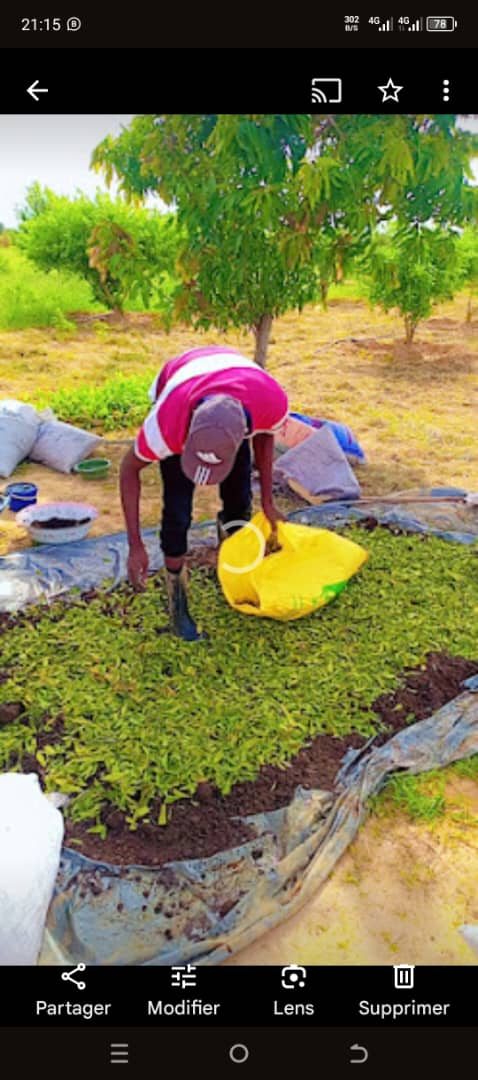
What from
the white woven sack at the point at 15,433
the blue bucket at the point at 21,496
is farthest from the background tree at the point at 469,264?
the blue bucket at the point at 21,496

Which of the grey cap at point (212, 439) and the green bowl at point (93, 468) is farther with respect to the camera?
the green bowl at point (93, 468)

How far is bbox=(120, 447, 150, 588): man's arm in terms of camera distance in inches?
104

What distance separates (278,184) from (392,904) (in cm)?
344

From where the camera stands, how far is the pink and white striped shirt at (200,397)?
2510 millimetres

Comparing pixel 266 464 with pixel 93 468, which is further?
pixel 93 468

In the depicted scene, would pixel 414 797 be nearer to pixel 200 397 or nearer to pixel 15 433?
pixel 200 397

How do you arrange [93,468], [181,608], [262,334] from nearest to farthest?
[181,608] < [93,468] < [262,334]

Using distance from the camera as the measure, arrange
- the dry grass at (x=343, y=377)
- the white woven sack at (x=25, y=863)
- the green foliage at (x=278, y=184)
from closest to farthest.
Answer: the white woven sack at (x=25, y=863) → the green foliage at (x=278, y=184) → the dry grass at (x=343, y=377)

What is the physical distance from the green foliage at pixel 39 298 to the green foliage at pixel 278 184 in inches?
232

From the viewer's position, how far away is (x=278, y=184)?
411 cm

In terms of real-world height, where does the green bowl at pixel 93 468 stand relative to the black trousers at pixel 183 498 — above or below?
above

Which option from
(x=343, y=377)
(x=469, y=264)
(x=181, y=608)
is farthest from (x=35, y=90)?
(x=469, y=264)

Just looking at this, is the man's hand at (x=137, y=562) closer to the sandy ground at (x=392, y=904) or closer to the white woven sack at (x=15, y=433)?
the sandy ground at (x=392, y=904)

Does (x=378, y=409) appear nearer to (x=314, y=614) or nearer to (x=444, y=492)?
(x=444, y=492)
